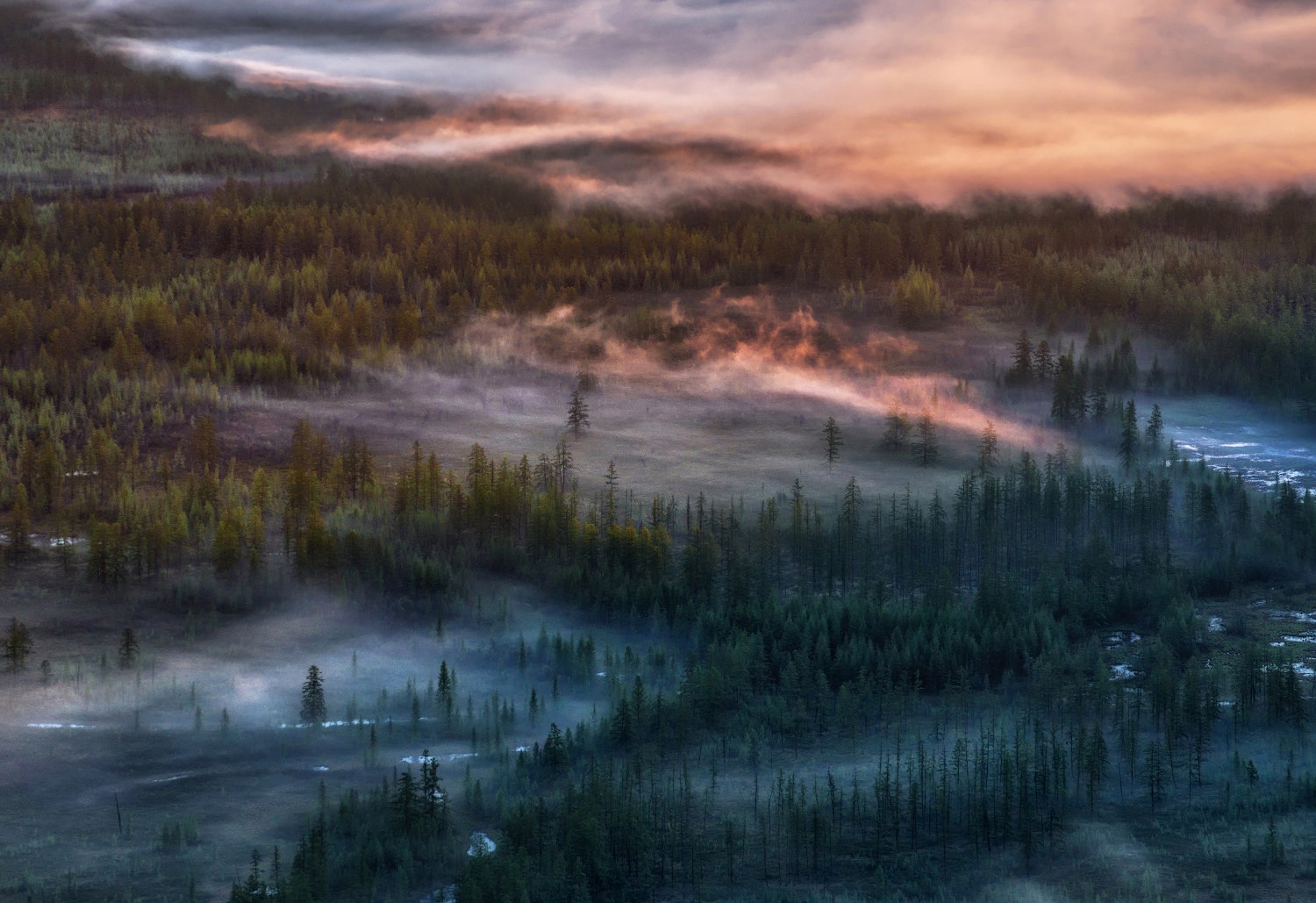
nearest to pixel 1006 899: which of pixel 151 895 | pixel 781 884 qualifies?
pixel 781 884

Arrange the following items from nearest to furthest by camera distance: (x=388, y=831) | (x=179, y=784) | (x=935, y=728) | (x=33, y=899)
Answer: (x=33, y=899), (x=388, y=831), (x=179, y=784), (x=935, y=728)

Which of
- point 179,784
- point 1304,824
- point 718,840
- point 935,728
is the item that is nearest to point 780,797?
point 718,840

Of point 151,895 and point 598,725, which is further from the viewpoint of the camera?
point 598,725

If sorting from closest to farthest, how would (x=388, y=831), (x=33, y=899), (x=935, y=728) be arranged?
(x=33, y=899) → (x=388, y=831) → (x=935, y=728)

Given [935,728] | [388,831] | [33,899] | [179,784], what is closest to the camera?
[33,899]

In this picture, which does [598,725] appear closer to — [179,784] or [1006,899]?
[179,784]

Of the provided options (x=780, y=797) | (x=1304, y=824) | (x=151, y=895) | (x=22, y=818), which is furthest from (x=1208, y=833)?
(x=22, y=818)

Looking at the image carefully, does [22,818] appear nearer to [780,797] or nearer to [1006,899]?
[780,797]

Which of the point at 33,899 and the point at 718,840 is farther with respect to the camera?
the point at 718,840

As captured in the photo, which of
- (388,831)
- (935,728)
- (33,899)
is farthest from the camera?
(935,728)
